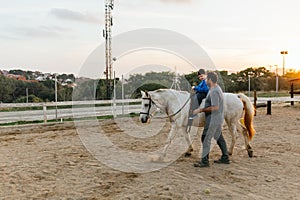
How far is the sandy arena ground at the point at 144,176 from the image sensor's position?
4105 mm

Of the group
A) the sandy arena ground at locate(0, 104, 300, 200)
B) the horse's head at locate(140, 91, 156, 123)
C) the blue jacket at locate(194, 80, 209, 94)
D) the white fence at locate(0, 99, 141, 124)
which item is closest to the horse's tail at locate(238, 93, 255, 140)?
the sandy arena ground at locate(0, 104, 300, 200)

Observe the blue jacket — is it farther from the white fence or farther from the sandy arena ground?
the white fence

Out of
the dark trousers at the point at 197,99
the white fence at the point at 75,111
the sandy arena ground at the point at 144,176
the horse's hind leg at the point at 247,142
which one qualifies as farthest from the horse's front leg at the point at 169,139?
the white fence at the point at 75,111

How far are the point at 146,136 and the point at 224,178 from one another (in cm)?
459

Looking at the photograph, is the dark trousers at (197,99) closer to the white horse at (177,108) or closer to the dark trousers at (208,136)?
the white horse at (177,108)

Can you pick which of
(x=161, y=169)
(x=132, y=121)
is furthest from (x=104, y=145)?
(x=132, y=121)

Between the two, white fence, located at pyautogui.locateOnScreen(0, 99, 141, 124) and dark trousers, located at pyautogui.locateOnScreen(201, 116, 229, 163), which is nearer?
dark trousers, located at pyautogui.locateOnScreen(201, 116, 229, 163)

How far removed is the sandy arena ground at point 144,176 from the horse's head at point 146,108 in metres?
1.00

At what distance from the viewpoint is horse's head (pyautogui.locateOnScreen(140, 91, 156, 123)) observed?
5817 millimetres

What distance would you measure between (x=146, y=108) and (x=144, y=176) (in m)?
1.44

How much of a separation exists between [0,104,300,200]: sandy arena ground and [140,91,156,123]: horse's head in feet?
3.28

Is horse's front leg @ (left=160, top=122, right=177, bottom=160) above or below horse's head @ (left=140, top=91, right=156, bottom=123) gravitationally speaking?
below

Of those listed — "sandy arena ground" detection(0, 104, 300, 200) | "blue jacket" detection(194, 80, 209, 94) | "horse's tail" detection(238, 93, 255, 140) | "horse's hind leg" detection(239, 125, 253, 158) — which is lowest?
"sandy arena ground" detection(0, 104, 300, 200)

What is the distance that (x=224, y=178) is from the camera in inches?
189
